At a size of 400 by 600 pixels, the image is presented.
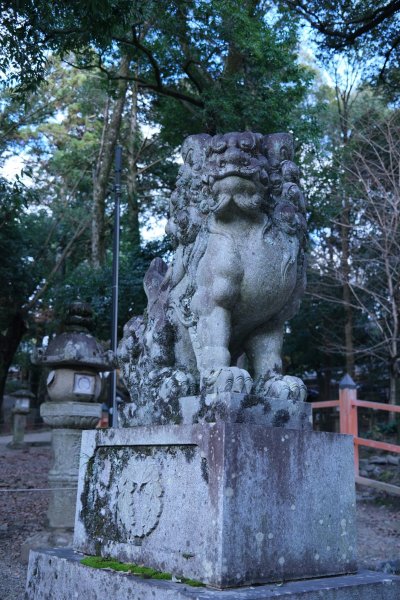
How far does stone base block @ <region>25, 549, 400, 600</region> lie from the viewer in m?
2.30

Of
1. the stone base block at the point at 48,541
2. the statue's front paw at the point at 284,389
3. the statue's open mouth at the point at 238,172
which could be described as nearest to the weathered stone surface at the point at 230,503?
the statue's front paw at the point at 284,389

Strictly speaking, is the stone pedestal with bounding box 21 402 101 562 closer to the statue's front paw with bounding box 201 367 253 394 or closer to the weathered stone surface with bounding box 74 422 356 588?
the weathered stone surface with bounding box 74 422 356 588

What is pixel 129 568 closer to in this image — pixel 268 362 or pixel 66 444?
pixel 268 362

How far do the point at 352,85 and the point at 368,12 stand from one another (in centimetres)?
764

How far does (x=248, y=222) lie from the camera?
2990mm

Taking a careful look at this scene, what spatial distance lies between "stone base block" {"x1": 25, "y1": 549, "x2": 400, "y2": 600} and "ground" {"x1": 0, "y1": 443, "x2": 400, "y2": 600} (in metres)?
2.25

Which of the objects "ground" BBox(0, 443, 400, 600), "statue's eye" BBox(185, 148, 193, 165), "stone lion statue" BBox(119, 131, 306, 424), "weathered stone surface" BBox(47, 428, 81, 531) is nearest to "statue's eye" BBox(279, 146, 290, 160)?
"stone lion statue" BBox(119, 131, 306, 424)

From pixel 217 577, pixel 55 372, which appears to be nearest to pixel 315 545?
pixel 217 577

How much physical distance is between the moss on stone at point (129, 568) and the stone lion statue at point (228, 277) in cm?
66

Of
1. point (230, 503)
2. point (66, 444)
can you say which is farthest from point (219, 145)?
point (66, 444)

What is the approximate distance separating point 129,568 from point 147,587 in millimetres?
309

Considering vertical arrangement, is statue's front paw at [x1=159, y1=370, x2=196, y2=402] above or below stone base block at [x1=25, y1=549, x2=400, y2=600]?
above

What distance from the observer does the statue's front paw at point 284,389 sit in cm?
279

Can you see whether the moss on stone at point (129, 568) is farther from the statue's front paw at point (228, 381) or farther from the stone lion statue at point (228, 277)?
the statue's front paw at point (228, 381)
